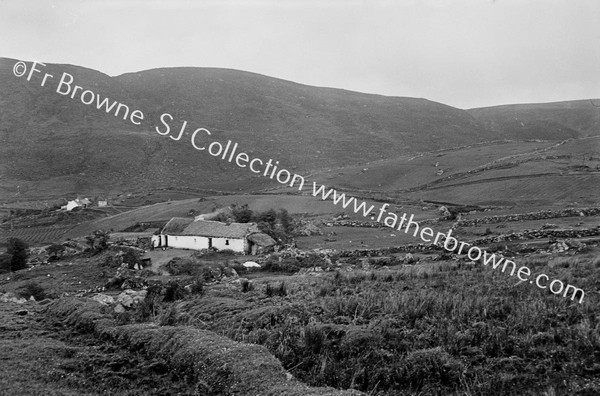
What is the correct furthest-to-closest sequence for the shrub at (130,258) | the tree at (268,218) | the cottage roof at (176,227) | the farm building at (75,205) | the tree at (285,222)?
the farm building at (75,205) → the tree at (268,218) → the tree at (285,222) → the cottage roof at (176,227) → the shrub at (130,258)

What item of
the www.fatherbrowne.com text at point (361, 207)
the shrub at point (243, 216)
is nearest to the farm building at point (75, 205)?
the www.fatherbrowne.com text at point (361, 207)

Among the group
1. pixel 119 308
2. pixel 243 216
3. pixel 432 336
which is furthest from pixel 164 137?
pixel 432 336

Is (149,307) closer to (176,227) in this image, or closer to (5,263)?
(5,263)

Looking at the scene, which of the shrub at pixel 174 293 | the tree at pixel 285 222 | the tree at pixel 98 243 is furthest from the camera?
the tree at pixel 285 222

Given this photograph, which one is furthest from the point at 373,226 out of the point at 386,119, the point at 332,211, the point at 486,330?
the point at 386,119

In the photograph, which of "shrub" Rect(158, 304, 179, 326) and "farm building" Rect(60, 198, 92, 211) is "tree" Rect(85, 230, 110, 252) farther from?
"farm building" Rect(60, 198, 92, 211)

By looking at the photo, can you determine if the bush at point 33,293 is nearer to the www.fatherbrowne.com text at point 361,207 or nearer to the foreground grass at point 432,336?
the foreground grass at point 432,336

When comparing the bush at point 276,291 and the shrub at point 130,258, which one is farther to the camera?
the shrub at point 130,258

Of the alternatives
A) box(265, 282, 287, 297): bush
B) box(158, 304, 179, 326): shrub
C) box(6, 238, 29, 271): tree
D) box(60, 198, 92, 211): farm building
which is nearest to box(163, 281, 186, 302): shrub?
box(158, 304, 179, 326): shrub
